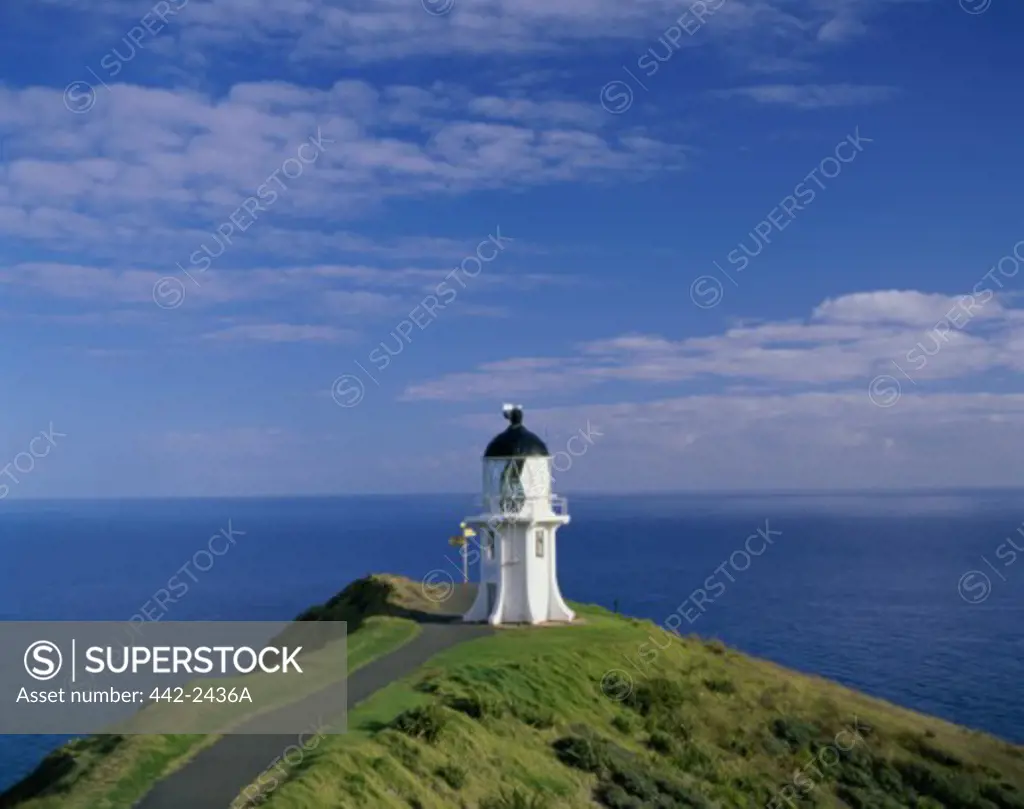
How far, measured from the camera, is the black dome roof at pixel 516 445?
4012cm

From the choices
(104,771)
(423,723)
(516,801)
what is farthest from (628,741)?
(104,771)

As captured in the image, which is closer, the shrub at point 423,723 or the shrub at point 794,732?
the shrub at point 423,723

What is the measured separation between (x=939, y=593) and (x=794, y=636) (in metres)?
39.2

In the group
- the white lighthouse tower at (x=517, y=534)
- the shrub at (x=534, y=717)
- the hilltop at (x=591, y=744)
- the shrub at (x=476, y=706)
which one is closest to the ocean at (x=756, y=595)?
the white lighthouse tower at (x=517, y=534)

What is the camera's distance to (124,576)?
481ft

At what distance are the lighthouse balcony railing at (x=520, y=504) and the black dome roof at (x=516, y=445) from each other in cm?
169

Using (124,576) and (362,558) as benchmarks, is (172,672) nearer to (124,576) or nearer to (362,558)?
(124,576)

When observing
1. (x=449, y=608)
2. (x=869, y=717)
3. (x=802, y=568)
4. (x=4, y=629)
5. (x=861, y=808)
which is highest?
(x=802, y=568)

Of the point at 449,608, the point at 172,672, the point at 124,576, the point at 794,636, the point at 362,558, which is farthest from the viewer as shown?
the point at 362,558

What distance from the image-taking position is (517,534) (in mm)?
40094

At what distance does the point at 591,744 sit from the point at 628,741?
10.7 ft

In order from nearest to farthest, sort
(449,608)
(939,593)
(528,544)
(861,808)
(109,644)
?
(861,808)
(528,544)
(449,608)
(109,644)
(939,593)

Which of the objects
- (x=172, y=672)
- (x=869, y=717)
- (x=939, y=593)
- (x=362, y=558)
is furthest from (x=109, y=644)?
(x=362, y=558)

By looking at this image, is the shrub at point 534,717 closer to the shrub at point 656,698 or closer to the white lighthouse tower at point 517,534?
the shrub at point 656,698
